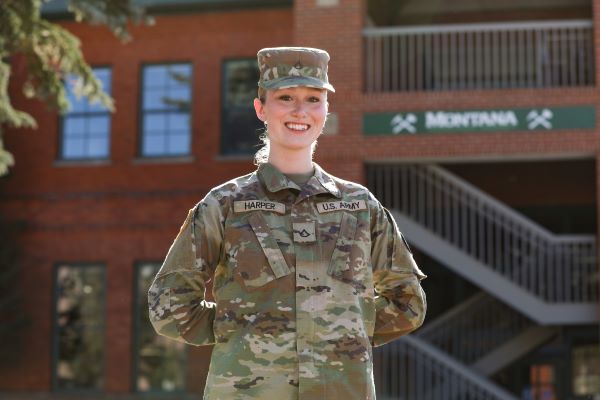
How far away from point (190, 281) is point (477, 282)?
481 inches

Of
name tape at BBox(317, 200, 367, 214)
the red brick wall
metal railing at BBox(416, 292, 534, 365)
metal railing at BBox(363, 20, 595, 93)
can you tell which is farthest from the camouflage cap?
the red brick wall

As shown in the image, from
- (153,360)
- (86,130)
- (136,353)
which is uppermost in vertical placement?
(86,130)

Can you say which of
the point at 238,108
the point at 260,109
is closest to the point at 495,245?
the point at 238,108

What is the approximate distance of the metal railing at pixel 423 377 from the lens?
14.9 metres

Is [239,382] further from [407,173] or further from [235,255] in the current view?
[407,173]

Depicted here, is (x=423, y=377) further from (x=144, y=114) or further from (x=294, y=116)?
(x=294, y=116)

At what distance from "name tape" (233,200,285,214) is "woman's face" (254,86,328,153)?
0.21 metres

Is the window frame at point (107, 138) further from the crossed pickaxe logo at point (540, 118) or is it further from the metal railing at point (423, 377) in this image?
the crossed pickaxe logo at point (540, 118)

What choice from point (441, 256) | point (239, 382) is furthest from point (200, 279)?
point (441, 256)

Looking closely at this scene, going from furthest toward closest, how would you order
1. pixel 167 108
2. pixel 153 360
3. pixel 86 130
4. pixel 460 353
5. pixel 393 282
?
pixel 86 130
pixel 167 108
pixel 153 360
pixel 460 353
pixel 393 282

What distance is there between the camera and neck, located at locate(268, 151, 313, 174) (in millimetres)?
3455

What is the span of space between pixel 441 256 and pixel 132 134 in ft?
24.1

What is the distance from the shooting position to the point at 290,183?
3.38m

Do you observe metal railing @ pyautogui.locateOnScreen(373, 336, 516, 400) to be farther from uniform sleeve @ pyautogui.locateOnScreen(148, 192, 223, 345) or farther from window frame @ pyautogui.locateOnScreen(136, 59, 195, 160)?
uniform sleeve @ pyautogui.locateOnScreen(148, 192, 223, 345)
